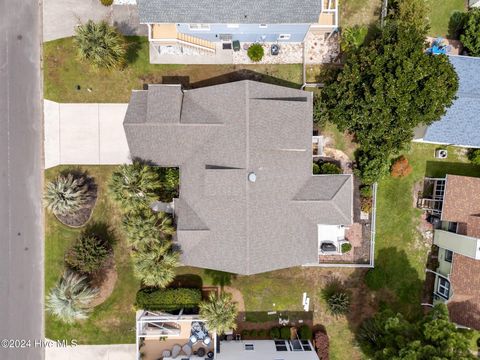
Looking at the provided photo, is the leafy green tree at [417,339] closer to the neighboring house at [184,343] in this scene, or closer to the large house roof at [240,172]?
the neighboring house at [184,343]

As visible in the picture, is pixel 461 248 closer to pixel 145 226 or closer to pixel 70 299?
pixel 145 226

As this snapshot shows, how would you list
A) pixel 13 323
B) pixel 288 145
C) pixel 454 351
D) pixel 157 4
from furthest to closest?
pixel 13 323, pixel 288 145, pixel 157 4, pixel 454 351

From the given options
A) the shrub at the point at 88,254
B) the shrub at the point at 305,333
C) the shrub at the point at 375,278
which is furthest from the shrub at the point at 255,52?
the shrub at the point at 305,333

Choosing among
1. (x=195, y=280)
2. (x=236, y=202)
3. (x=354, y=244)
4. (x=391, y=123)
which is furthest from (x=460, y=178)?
(x=195, y=280)

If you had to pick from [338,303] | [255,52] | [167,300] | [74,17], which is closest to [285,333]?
[338,303]

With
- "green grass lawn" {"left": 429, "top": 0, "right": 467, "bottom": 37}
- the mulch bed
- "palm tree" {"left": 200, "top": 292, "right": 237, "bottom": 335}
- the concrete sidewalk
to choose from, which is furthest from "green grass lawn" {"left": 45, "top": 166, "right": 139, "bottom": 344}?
"green grass lawn" {"left": 429, "top": 0, "right": 467, "bottom": 37}

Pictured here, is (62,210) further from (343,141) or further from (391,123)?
(391,123)

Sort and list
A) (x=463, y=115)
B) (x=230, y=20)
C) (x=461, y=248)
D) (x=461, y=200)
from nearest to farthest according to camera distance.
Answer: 1. (x=230, y=20)
2. (x=461, y=248)
3. (x=463, y=115)
4. (x=461, y=200)
